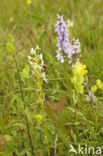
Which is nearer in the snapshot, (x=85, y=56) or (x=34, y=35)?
(x=85, y=56)

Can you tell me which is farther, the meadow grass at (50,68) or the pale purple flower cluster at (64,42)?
the pale purple flower cluster at (64,42)

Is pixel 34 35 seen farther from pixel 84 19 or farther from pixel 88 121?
pixel 88 121

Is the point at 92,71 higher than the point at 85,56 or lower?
lower

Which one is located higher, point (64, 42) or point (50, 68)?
point (64, 42)

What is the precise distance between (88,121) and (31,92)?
0.44 meters

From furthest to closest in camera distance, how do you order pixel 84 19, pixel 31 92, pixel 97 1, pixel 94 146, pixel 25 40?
pixel 97 1
pixel 84 19
pixel 25 40
pixel 31 92
pixel 94 146

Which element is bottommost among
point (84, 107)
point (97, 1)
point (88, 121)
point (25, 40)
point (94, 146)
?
point (94, 146)

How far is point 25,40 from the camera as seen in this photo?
3246mm

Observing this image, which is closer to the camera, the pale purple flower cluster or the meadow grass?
the meadow grass

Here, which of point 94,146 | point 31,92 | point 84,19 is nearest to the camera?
point 94,146

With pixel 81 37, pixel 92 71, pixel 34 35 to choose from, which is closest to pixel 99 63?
pixel 92 71

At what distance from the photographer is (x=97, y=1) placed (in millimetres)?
4156

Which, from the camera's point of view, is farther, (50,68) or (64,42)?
(50,68)

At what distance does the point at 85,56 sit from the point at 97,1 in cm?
177
